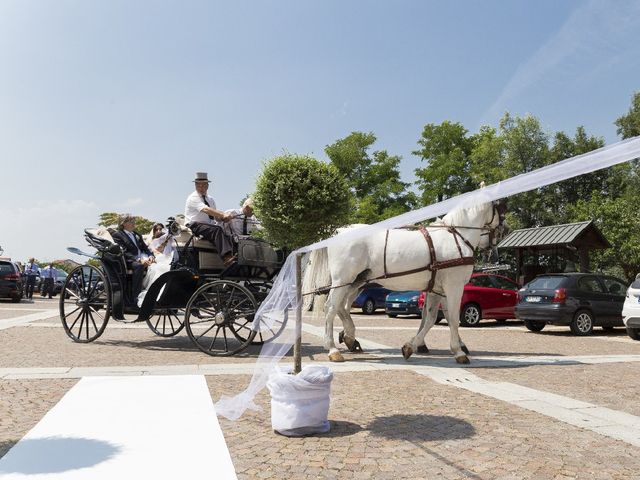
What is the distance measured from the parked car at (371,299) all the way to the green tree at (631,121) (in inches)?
1031

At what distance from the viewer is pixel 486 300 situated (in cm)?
1758

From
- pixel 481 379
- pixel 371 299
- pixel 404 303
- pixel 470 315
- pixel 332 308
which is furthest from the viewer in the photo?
pixel 371 299

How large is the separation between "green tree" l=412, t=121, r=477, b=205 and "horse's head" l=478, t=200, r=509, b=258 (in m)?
32.1

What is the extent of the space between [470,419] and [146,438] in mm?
2805

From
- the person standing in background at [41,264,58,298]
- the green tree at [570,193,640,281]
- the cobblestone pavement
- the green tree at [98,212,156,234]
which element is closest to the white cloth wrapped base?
the cobblestone pavement

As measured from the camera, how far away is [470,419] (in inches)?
201

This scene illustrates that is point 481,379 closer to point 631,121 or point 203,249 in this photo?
point 203,249

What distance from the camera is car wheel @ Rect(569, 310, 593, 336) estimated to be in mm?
14266

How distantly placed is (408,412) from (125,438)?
2538mm

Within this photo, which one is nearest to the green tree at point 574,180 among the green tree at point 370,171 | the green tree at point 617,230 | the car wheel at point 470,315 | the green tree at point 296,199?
the green tree at point 617,230

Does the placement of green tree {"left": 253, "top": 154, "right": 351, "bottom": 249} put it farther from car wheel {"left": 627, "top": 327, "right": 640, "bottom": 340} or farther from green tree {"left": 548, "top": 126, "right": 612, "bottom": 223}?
green tree {"left": 548, "top": 126, "right": 612, "bottom": 223}

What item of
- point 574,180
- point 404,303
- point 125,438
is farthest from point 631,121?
point 125,438

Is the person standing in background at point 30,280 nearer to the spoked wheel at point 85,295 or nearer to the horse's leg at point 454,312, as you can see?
the spoked wheel at point 85,295

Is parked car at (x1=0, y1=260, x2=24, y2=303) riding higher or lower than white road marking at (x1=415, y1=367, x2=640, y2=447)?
higher
